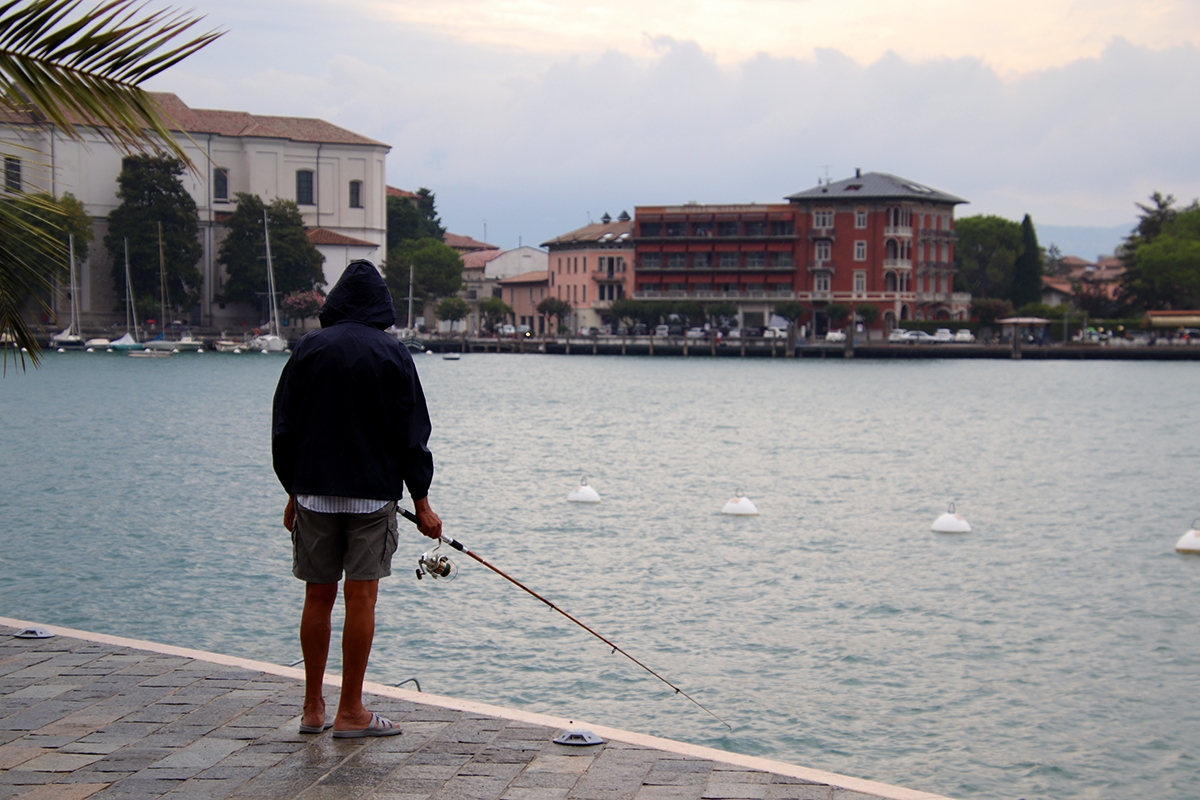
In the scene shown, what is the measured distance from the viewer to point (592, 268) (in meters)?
124

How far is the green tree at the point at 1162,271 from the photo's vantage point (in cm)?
11381

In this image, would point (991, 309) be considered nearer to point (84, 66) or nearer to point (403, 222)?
point (403, 222)

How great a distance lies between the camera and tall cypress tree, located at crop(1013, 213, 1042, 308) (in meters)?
122

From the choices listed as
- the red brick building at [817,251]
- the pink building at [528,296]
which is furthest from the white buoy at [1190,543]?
the pink building at [528,296]

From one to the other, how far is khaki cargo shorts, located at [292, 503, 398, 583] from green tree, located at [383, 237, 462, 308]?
10729cm

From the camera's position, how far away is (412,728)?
19.5ft

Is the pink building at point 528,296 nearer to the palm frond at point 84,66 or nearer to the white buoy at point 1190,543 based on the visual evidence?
the white buoy at point 1190,543

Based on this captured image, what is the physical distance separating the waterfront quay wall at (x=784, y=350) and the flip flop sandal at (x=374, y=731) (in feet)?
329

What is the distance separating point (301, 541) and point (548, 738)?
60.0 inches

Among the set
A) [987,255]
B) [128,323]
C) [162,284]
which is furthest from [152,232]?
[987,255]

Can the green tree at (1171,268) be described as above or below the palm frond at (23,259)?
above

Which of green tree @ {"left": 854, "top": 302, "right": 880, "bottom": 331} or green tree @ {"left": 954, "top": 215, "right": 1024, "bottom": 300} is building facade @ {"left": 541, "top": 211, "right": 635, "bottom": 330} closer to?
green tree @ {"left": 854, "top": 302, "right": 880, "bottom": 331}

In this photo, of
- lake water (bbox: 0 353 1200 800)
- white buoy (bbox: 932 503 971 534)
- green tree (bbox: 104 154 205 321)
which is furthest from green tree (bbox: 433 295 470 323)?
white buoy (bbox: 932 503 971 534)

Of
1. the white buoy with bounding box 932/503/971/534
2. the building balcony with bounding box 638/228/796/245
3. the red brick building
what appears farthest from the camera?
the building balcony with bounding box 638/228/796/245
